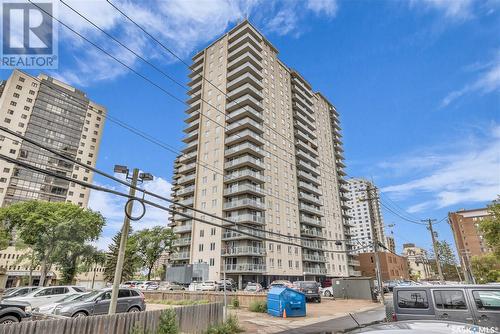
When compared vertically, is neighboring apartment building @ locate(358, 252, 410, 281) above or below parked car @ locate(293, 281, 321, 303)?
above

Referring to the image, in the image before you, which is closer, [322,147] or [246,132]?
[246,132]

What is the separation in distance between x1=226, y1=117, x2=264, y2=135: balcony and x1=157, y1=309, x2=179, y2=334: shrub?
46.8 meters

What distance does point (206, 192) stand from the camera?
178 feet

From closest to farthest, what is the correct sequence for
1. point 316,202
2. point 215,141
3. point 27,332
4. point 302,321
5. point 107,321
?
point 27,332, point 107,321, point 302,321, point 215,141, point 316,202

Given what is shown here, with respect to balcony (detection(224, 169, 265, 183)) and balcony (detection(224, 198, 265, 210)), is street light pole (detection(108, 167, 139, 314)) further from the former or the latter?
balcony (detection(224, 169, 265, 183))

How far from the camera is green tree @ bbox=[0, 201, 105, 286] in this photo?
128 feet

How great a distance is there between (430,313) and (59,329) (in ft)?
35.3

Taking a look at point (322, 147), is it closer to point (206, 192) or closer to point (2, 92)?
point (206, 192)

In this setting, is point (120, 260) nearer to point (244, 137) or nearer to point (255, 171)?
point (244, 137)

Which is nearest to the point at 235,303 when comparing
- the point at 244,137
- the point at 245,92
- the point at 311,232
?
the point at 244,137

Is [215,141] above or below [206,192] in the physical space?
above

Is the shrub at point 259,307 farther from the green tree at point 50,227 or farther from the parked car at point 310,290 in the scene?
the green tree at point 50,227

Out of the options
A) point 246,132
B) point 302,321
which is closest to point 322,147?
point 246,132

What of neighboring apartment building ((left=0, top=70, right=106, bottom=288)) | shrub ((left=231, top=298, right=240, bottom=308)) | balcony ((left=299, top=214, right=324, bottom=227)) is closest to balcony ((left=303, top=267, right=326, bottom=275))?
balcony ((left=299, top=214, right=324, bottom=227))
